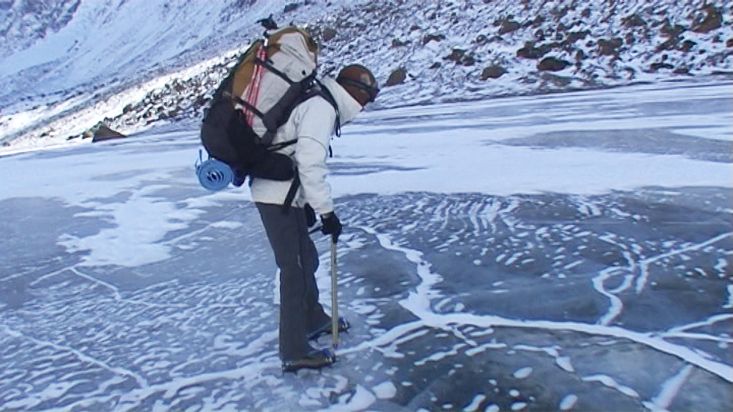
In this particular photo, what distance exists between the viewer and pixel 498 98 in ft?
60.8

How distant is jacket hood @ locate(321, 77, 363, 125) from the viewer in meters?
3.01

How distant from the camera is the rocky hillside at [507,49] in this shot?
65.2 ft

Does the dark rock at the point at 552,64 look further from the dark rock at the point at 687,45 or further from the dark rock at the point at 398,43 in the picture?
the dark rock at the point at 398,43

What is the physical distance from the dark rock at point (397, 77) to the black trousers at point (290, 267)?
2046 cm

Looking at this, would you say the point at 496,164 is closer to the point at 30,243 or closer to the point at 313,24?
the point at 30,243

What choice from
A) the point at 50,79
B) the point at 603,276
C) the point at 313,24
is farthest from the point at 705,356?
the point at 50,79

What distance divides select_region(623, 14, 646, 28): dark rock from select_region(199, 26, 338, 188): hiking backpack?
861 inches

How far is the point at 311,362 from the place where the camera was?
3148 millimetres

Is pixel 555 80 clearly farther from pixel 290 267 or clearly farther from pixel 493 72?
pixel 290 267

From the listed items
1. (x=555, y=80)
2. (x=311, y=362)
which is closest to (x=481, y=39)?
(x=555, y=80)

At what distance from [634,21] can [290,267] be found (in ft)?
72.9

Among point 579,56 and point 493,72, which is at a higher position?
point 579,56

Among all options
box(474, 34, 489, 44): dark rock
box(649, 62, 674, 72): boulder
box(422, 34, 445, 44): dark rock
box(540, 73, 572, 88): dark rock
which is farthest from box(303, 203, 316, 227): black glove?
box(422, 34, 445, 44): dark rock

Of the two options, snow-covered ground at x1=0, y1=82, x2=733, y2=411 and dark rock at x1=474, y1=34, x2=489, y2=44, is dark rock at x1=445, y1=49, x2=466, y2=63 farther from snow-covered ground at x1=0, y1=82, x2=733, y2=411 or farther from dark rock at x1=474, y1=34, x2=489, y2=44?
snow-covered ground at x1=0, y1=82, x2=733, y2=411
